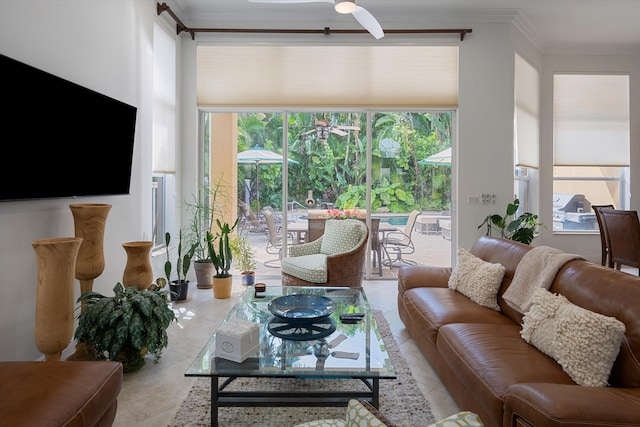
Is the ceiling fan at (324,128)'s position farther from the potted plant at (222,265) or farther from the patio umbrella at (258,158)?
the potted plant at (222,265)

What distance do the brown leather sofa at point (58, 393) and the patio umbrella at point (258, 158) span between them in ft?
11.2

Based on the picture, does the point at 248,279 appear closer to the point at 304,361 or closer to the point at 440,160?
the point at 304,361

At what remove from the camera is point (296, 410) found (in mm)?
1977

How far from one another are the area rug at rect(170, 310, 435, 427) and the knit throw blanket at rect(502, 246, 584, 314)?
81 centimetres

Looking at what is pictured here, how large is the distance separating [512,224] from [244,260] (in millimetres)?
3231

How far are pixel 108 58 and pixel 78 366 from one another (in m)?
2.54

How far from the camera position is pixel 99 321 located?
7.14 feet

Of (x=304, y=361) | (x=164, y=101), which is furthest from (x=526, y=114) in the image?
(x=304, y=361)

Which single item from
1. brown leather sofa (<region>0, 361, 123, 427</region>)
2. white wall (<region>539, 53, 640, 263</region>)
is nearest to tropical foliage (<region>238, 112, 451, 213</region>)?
white wall (<region>539, 53, 640, 263</region>)

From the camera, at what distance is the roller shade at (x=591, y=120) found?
5363 mm

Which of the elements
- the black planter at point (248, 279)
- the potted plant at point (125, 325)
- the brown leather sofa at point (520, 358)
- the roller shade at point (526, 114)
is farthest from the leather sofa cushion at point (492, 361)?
the roller shade at point (526, 114)

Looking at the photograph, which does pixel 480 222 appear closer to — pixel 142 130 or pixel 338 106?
pixel 338 106

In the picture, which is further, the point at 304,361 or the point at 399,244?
the point at 399,244

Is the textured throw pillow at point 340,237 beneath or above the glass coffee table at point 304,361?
above
